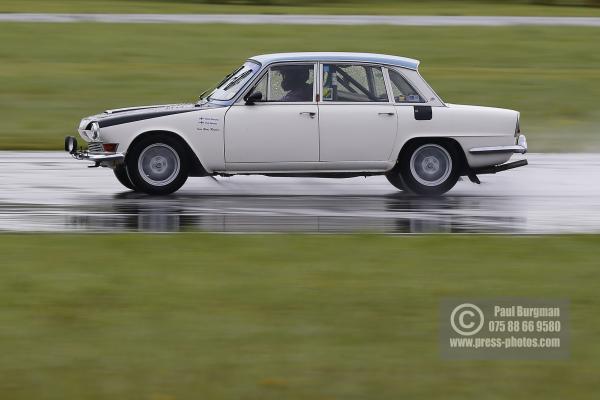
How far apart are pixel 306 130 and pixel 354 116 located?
1.81 ft

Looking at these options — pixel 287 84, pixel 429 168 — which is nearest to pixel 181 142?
pixel 287 84

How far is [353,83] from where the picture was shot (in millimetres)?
13367

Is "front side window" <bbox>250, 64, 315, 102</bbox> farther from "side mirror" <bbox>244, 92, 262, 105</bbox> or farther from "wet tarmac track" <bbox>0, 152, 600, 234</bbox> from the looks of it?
"wet tarmac track" <bbox>0, 152, 600, 234</bbox>

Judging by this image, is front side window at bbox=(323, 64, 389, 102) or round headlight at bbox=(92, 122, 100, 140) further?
front side window at bbox=(323, 64, 389, 102)

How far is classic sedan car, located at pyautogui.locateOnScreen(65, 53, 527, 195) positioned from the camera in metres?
13.1

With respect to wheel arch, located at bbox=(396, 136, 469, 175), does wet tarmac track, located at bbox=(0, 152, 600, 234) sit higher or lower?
lower

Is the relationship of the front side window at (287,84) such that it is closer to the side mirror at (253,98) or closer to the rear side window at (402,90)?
the side mirror at (253,98)

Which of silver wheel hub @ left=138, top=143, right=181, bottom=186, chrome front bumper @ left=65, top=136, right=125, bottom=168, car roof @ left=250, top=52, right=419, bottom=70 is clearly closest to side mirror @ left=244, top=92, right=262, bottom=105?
car roof @ left=250, top=52, right=419, bottom=70

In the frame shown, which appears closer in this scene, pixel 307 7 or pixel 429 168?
pixel 429 168

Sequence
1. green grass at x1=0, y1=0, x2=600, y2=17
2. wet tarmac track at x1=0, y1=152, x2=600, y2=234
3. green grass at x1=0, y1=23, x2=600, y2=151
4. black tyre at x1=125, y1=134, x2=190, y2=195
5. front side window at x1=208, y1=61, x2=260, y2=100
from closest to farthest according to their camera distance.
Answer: wet tarmac track at x1=0, y1=152, x2=600, y2=234 < black tyre at x1=125, y1=134, x2=190, y2=195 < front side window at x1=208, y1=61, x2=260, y2=100 < green grass at x1=0, y1=23, x2=600, y2=151 < green grass at x1=0, y1=0, x2=600, y2=17

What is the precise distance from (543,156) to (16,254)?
9.93 meters

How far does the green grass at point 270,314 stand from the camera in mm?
6246

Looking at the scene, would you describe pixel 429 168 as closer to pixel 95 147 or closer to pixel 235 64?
pixel 95 147

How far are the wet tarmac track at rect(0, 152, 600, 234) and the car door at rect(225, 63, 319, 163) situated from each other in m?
0.52
